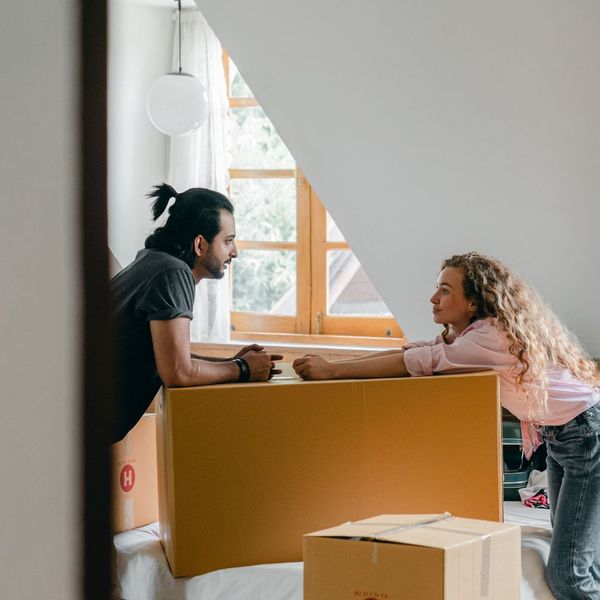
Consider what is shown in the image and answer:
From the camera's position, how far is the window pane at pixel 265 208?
168 inches

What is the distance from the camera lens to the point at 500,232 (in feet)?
8.68

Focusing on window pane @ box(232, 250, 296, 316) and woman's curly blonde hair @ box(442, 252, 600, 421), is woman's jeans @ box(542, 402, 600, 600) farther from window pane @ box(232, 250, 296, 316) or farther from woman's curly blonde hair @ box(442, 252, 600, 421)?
window pane @ box(232, 250, 296, 316)

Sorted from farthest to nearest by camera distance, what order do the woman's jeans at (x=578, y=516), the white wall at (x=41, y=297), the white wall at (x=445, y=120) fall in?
1. the white wall at (x=445, y=120)
2. the woman's jeans at (x=578, y=516)
3. the white wall at (x=41, y=297)

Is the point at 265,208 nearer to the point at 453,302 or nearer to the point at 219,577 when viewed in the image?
the point at 453,302

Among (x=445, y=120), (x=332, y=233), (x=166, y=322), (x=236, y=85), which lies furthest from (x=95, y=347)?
(x=236, y=85)

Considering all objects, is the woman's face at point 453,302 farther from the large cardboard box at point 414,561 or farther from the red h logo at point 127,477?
the red h logo at point 127,477

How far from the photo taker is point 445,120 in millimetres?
2467

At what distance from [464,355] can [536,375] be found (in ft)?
0.54

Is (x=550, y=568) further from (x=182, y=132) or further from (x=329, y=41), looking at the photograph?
(x=182, y=132)

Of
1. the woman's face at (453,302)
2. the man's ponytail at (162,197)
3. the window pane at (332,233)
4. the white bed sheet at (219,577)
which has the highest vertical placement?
the window pane at (332,233)

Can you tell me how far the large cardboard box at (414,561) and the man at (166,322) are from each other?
447 mm

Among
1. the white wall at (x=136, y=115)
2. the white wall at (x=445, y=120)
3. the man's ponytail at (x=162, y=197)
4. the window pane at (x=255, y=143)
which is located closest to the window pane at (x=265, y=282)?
the window pane at (x=255, y=143)

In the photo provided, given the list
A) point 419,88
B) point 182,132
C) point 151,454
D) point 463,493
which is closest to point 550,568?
point 463,493

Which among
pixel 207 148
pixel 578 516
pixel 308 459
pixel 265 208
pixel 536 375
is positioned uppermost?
pixel 207 148
